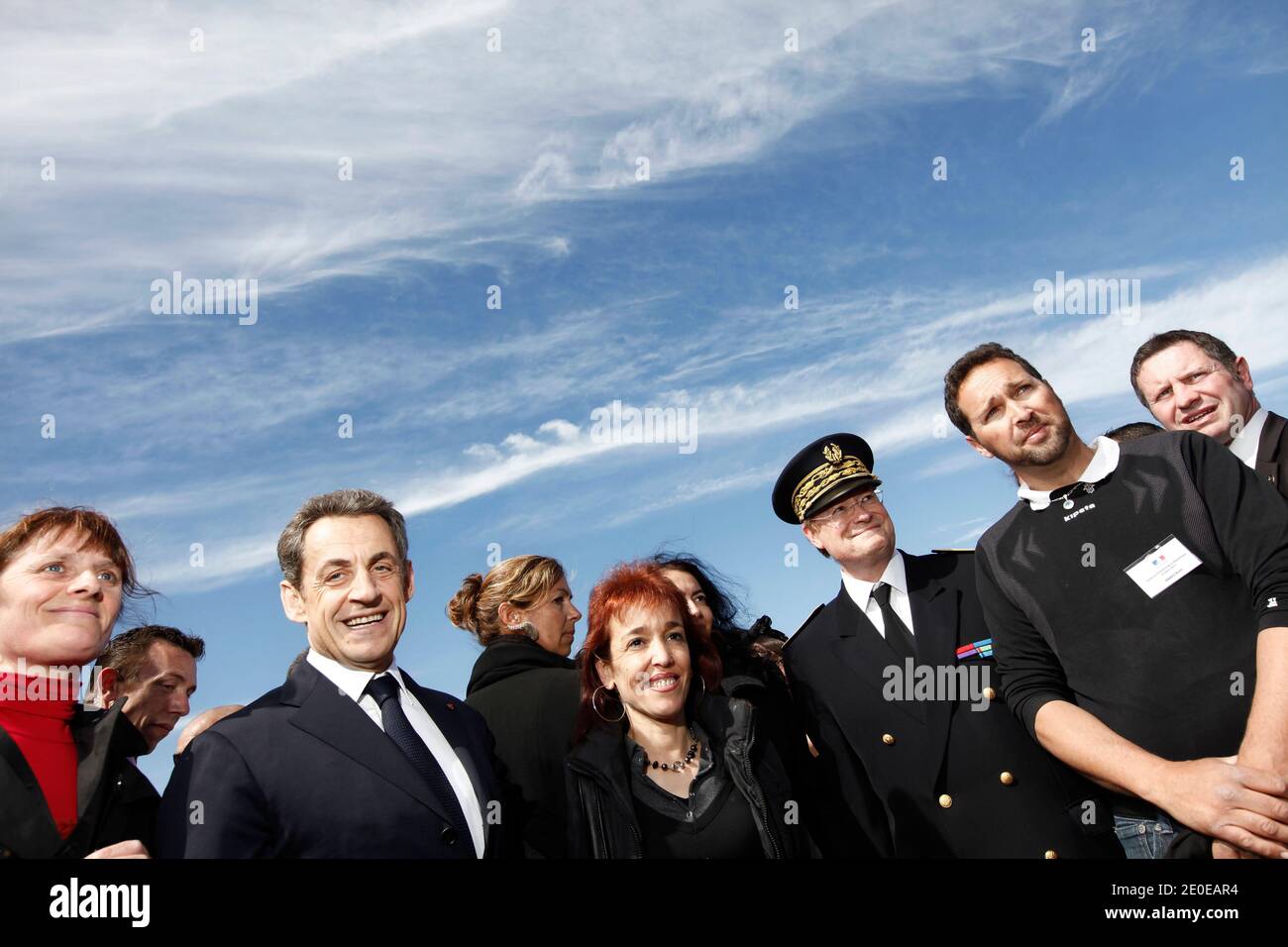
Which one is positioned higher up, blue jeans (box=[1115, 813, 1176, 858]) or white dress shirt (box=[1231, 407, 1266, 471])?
white dress shirt (box=[1231, 407, 1266, 471])

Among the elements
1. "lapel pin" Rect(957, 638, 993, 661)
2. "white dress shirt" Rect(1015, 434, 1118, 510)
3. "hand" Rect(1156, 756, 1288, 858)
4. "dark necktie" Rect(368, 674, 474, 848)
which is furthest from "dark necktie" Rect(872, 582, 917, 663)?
"dark necktie" Rect(368, 674, 474, 848)

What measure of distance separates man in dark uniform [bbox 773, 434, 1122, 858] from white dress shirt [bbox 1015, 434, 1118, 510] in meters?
0.66

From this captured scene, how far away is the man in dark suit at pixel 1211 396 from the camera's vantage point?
5.34 m

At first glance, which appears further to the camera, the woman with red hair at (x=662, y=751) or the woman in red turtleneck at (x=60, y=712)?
the woman with red hair at (x=662, y=751)

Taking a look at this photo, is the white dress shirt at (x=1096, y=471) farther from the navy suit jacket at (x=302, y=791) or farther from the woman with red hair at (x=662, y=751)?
the navy suit jacket at (x=302, y=791)

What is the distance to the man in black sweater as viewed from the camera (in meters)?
4.06

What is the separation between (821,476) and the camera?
5559 mm

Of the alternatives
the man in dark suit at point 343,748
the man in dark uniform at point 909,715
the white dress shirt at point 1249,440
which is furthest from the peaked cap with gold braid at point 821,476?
the man in dark suit at point 343,748

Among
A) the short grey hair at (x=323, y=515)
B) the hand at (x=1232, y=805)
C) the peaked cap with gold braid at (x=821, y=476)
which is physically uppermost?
the peaked cap with gold braid at (x=821, y=476)

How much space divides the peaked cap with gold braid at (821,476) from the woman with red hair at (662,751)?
961 millimetres

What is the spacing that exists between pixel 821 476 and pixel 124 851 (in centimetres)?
362

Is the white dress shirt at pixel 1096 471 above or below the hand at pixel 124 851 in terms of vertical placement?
above

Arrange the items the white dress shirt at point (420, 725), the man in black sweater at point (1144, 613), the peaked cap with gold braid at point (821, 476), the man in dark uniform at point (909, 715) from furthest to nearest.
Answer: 1. the peaked cap with gold braid at point (821, 476)
2. the man in dark uniform at point (909, 715)
3. the white dress shirt at point (420, 725)
4. the man in black sweater at point (1144, 613)

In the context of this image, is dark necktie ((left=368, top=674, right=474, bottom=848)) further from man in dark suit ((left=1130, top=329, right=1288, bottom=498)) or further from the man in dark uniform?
man in dark suit ((left=1130, top=329, right=1288, bottom=498))
